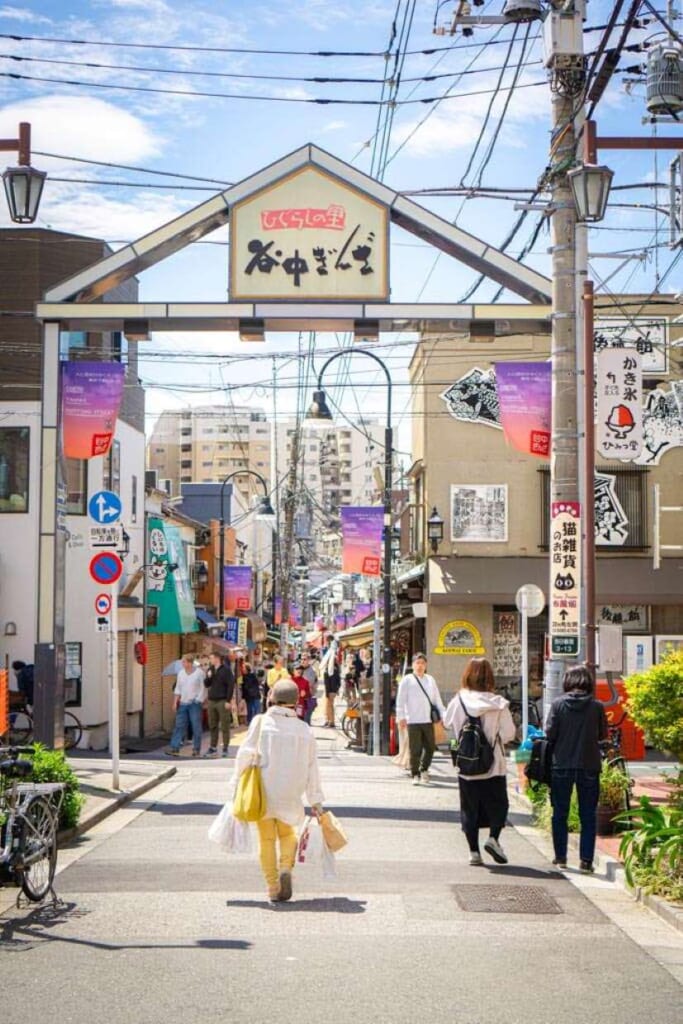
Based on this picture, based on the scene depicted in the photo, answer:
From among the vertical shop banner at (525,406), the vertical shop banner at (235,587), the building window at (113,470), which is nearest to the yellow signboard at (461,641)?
the building window at (113,470)

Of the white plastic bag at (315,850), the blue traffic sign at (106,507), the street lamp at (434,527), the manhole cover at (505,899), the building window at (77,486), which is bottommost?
the manhole cover at (505,899)

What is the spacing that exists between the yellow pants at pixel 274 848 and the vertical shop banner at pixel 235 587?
126 feet

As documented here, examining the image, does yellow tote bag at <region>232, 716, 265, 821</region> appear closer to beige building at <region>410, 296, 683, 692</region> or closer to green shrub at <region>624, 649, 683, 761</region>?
green shrub at <region>624, 649, 683, 761</region>

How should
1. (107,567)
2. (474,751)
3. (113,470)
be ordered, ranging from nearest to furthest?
(474,751), (107,567), (113,470)

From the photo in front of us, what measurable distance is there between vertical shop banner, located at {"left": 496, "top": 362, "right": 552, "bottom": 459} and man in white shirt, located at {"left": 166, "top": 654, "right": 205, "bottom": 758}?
32.9 feet

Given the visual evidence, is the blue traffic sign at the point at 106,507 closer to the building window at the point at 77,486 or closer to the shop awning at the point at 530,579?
the building window at the point at 77,486

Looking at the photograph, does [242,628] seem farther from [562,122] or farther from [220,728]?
[562,122]

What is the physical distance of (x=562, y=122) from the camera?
46.9ft

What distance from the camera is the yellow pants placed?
9.49m

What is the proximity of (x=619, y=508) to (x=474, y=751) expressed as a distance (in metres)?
21.1

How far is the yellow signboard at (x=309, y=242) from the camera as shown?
17.9 m

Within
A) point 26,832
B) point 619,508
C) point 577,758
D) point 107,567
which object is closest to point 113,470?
point 619,508

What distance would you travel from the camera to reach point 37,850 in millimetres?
9180

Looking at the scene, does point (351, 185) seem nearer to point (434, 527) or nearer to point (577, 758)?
point (577, 758)
